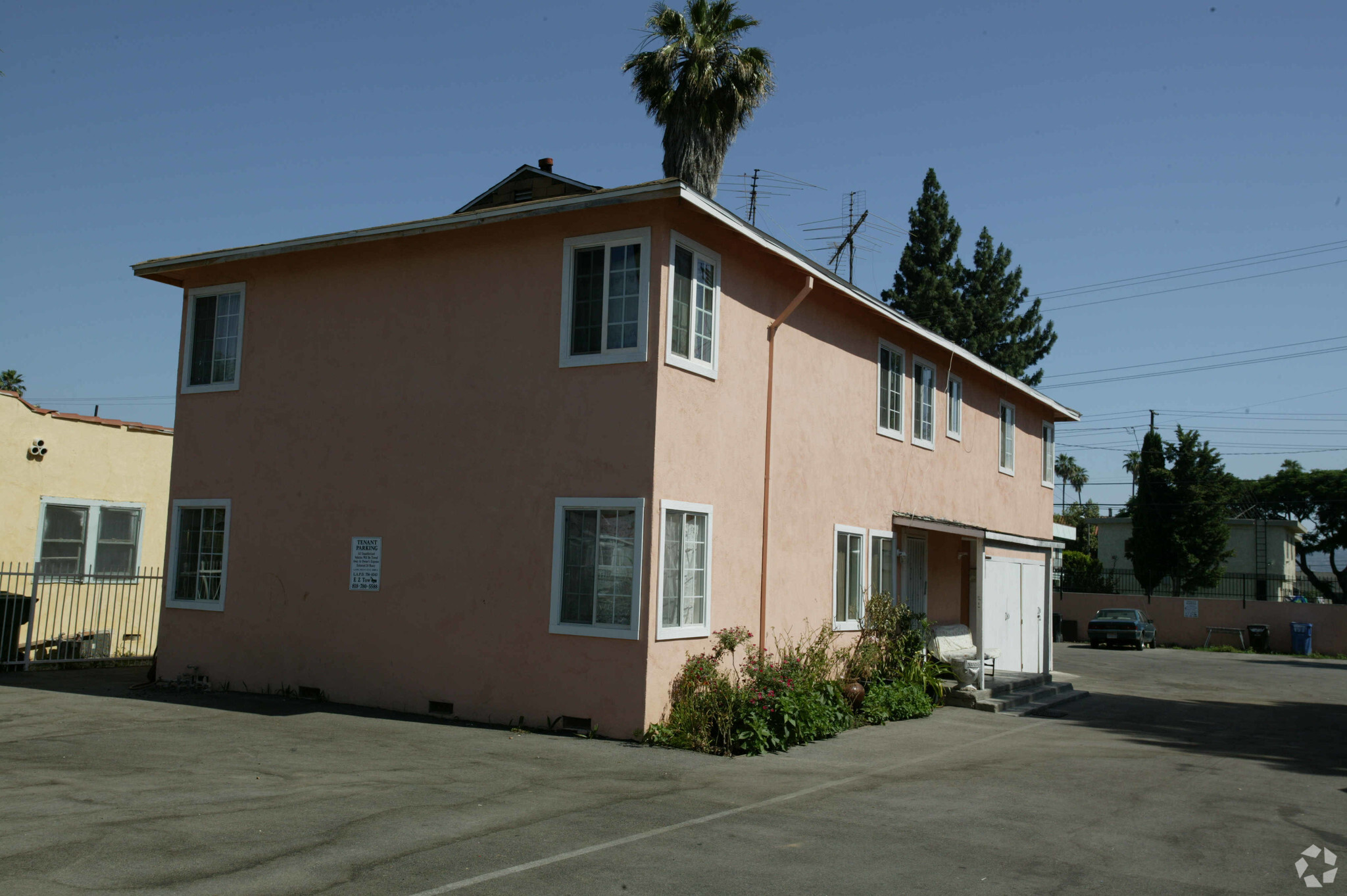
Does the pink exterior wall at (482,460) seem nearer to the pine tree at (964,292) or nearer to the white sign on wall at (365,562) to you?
the white sign on wall at (365,562)

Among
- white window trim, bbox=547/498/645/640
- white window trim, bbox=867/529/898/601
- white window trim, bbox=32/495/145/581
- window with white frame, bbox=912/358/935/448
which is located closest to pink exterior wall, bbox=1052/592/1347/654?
window with white frame, bbox=912/358/935/448

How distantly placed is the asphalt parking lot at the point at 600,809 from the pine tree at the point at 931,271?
2943 cm

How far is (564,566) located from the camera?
12.2 m

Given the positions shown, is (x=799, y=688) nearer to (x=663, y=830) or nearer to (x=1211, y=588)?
(x=663, y=830)

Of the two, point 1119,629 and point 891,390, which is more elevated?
point 891,390

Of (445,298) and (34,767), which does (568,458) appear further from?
(34,767)

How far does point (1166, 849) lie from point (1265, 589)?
38812 mm

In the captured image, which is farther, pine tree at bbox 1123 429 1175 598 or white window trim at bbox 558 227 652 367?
pine tree at bbox 1123 429 1175 598

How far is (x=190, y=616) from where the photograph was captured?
15.1 metres

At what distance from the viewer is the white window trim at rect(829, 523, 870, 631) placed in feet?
50.5

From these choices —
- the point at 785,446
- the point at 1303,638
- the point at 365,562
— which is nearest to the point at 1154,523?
the point at 1303,638

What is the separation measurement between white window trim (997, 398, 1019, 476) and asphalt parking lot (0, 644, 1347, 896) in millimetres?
9110

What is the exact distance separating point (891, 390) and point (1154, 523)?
3019cm

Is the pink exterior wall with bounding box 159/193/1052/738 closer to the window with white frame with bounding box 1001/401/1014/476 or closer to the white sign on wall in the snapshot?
the white sign on wall
